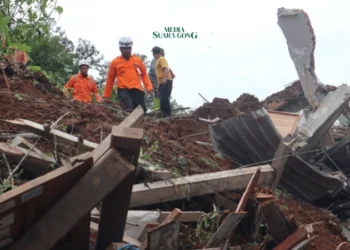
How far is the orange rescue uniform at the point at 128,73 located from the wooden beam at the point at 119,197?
5.59m

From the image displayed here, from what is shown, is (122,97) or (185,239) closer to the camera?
(185,239)

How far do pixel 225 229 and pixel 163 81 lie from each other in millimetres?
6295

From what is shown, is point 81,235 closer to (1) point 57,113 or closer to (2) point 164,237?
Answer: (2) point 164,237

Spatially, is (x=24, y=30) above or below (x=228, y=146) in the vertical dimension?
above

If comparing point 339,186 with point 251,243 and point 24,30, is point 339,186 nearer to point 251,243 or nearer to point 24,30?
point 251,243

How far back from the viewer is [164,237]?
3172 mm

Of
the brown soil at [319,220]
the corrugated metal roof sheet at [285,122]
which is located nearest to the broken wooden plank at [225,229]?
the brown soil at [319,220]

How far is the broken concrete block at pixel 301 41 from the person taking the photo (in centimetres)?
962

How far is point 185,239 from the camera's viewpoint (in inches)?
155

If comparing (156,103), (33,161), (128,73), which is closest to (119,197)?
(33,161)

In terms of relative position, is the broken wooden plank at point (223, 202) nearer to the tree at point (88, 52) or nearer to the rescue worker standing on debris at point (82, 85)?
the rescue worker standing on debris at point (82, 85)

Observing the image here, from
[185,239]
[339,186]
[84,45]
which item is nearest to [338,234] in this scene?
[339,186]

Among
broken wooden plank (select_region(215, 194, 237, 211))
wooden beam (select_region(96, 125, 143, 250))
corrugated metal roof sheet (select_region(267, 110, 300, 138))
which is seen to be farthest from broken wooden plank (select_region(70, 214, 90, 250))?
corrugated metal roof sheet (select_region(267, 110, 300, 138))

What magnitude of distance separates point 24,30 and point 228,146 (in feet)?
24.0
